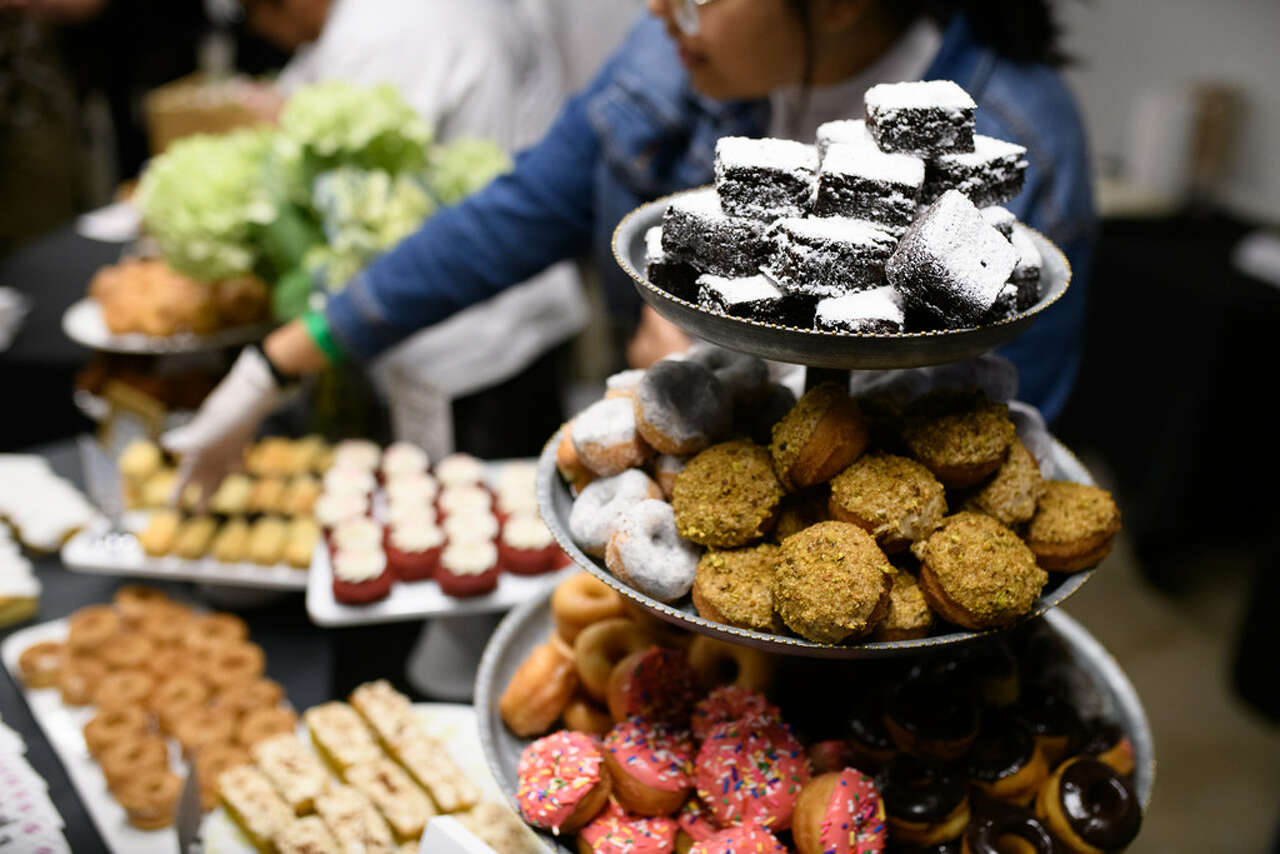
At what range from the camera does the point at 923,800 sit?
1217mm

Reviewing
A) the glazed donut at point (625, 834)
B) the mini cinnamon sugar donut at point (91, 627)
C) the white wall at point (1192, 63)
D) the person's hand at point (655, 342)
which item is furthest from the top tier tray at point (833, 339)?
the white wall at point (1192, 63)

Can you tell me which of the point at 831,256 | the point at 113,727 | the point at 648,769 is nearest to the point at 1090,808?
the point at 648,769

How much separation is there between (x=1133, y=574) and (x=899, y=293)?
152 inches

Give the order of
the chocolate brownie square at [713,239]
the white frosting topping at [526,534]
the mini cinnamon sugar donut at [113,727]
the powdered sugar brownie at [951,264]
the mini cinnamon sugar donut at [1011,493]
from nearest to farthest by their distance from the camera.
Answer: the powdered sugar brownie at [951,264] → the chocolate brownie square at [713,239] → the mini cinnamon sugar donut at [1011,493] → the mini cinnamon sugar donut at [113,727] → the white frosting topping at [526,534]

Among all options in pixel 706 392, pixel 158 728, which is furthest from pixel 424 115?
pixel 706 392

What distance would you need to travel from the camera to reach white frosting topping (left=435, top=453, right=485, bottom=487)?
2316 millimetres

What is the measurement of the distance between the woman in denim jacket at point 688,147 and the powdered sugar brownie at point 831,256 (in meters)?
0.58

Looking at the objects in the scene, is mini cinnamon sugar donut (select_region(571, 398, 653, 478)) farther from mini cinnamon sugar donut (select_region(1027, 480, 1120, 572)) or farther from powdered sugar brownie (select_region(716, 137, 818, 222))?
mini cinnamon sugar donut (select_region(1027, 480, 1120, 572))

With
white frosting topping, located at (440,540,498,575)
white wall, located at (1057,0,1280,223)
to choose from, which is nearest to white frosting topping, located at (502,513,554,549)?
white frosting topping, located at (440,540,498,575)

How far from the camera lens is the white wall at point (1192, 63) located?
4.66 meters

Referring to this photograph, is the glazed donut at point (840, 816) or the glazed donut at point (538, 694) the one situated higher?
the glazed donut at point (840, 816)

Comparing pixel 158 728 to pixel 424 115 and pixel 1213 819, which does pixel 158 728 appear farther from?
pixel 1213 819

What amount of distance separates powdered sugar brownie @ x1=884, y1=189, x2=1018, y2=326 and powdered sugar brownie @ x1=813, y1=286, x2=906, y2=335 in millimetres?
32

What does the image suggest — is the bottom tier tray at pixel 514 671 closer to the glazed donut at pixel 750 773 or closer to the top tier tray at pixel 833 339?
the glazed donut at pixel 750 773
